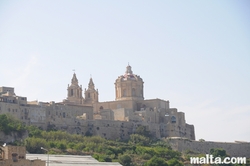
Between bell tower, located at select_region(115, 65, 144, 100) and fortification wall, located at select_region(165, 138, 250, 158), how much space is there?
31.4ft

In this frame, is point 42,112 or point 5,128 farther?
point 42,112

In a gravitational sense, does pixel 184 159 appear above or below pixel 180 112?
below

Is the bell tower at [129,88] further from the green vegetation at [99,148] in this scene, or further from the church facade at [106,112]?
the green vegetation at [99,148]

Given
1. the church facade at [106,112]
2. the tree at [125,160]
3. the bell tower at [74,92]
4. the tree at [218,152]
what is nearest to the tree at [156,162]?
the tree at [125,160]

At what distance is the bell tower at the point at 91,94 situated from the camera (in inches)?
3703

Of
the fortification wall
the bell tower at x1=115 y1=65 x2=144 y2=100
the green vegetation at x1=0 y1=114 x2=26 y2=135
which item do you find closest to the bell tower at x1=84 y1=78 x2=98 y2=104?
the bell tower at x1=115 y1=65 x2=144 y2=100

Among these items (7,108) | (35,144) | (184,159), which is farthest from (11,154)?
(184,159)

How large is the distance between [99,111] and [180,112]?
9.93 m

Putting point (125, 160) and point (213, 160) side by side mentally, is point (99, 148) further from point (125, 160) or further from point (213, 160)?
point (213, 160)

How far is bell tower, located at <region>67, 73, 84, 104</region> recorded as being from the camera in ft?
301

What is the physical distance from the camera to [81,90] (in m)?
93.8

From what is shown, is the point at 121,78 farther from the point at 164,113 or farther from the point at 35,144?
the point at 35,144

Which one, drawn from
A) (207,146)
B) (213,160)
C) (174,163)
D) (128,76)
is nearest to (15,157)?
(174,163)

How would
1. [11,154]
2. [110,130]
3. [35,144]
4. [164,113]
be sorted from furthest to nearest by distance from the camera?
[164,113], [110,130], [35,144], [11,154]
